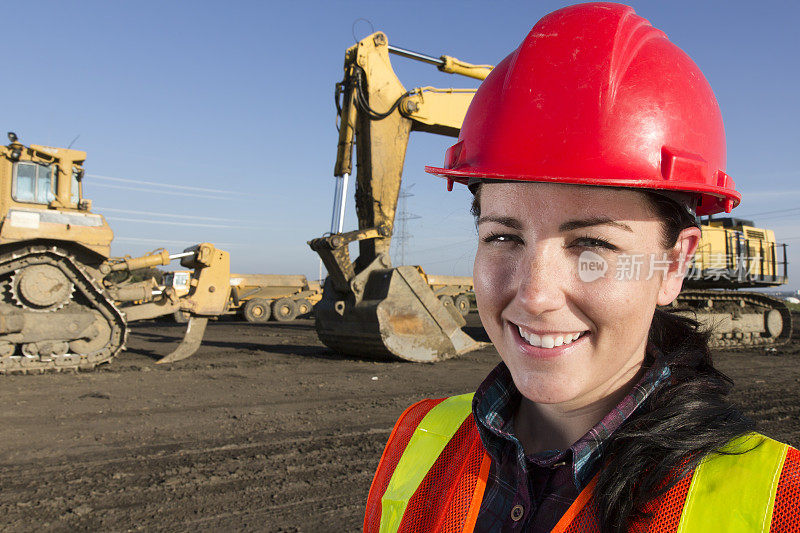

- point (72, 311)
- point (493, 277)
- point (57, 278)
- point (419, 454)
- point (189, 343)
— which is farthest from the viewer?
point (189, 343)

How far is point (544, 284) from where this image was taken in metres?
1.06

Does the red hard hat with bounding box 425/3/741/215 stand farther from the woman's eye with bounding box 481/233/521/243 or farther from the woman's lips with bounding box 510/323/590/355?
the woman's lips with bounding box 510/323/590/355

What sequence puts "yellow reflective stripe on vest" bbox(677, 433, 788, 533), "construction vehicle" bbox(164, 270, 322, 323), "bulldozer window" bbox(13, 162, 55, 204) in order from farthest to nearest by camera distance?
"construction vehicle" bbox(164, 270, 322, 323) → "bulldozer window" bbox(13, 162, 55, 204) → "yellow reflective stripe on vest" bbox(677, 433, 788, 533)

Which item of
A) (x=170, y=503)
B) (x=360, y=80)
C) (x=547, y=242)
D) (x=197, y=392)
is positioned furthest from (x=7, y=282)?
(x=547, y=242)

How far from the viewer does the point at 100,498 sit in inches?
136

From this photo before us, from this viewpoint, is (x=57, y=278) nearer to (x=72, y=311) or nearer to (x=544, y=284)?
(x=72, y=311)

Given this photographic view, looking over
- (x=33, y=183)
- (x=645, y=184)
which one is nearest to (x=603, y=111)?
(x=645, y=184)

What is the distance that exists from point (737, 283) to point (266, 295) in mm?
14113

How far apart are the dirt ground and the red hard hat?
0.55 metres

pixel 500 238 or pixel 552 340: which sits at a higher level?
pixel 500 238

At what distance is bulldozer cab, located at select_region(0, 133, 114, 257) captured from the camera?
28.2 ft

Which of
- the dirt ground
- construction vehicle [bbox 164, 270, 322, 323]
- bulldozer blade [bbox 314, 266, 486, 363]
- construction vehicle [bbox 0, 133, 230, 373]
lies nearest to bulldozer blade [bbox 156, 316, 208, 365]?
construction vehicle [bbox 0, 133, 230, 373]

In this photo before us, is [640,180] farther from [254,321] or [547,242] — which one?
[254,321]

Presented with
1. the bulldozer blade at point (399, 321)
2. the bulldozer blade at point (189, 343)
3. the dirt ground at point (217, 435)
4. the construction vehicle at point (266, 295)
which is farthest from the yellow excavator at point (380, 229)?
the construction vehicle at point (266, 295)
